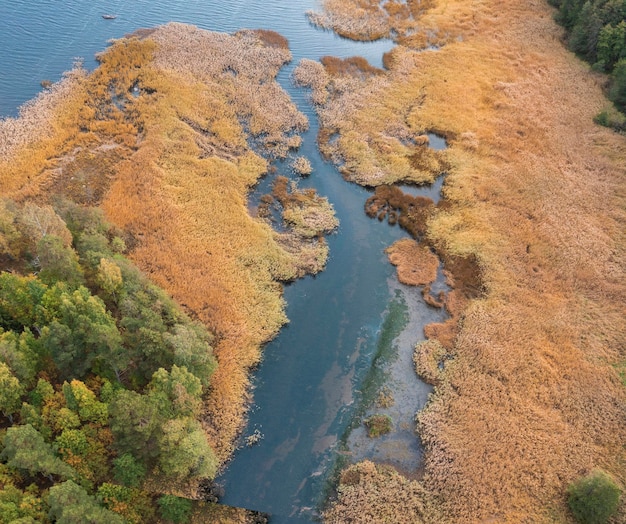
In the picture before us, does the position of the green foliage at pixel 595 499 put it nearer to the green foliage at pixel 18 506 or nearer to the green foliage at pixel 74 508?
the green foliage at pixel 74 508

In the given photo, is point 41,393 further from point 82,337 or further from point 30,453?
point 30,453

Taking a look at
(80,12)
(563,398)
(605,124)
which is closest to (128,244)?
(563,398)

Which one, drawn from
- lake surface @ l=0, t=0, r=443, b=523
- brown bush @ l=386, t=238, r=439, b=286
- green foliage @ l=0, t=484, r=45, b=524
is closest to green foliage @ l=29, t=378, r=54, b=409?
green foliage @ l=0, t=484, r=45, b=524

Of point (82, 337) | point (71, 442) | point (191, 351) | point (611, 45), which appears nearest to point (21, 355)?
point (82, 337)

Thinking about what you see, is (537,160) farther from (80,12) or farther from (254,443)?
(80,12)

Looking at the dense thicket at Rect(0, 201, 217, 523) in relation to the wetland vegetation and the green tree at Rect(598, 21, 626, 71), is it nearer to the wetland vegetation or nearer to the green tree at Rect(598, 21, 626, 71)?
the wetland vegetation

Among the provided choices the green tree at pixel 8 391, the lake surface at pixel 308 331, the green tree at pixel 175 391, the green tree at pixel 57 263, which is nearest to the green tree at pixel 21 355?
the green tree at pixel 8 391
